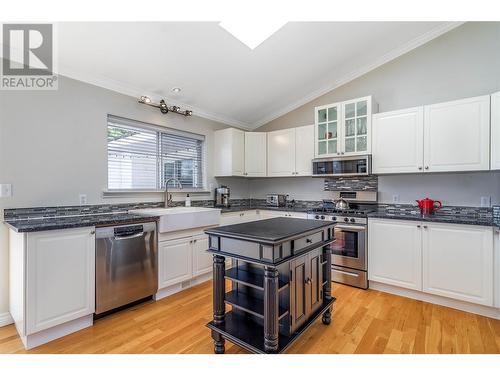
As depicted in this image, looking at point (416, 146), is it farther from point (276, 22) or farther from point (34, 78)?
point (34, 78)

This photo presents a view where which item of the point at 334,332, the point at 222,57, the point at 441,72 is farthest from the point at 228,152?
the point at 441,72

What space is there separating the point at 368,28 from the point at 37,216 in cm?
399

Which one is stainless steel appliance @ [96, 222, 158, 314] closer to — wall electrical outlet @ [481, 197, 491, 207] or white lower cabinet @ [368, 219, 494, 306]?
white lower cabinet @ [368, 219, 494, 306]

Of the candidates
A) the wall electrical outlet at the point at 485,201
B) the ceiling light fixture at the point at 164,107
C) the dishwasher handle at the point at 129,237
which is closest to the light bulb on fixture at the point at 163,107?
the ceiling light fixture at the point at 164,107

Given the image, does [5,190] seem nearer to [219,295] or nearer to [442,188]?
[219,295]

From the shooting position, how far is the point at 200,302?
2.69m

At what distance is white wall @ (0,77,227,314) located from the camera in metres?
2.21

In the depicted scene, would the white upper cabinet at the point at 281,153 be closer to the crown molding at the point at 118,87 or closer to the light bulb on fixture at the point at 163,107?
the crown molding at the point at 118,87

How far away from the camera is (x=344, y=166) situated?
11.3 ft

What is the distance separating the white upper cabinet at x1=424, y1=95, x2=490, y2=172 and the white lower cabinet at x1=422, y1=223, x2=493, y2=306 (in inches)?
27.1

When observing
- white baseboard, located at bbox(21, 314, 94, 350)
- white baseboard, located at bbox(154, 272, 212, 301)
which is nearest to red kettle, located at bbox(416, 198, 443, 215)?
white baseboard, located at bbox(154, 272, 212, 301)

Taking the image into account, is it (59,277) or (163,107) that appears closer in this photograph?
(59,277)

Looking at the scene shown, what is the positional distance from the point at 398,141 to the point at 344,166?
710mm
